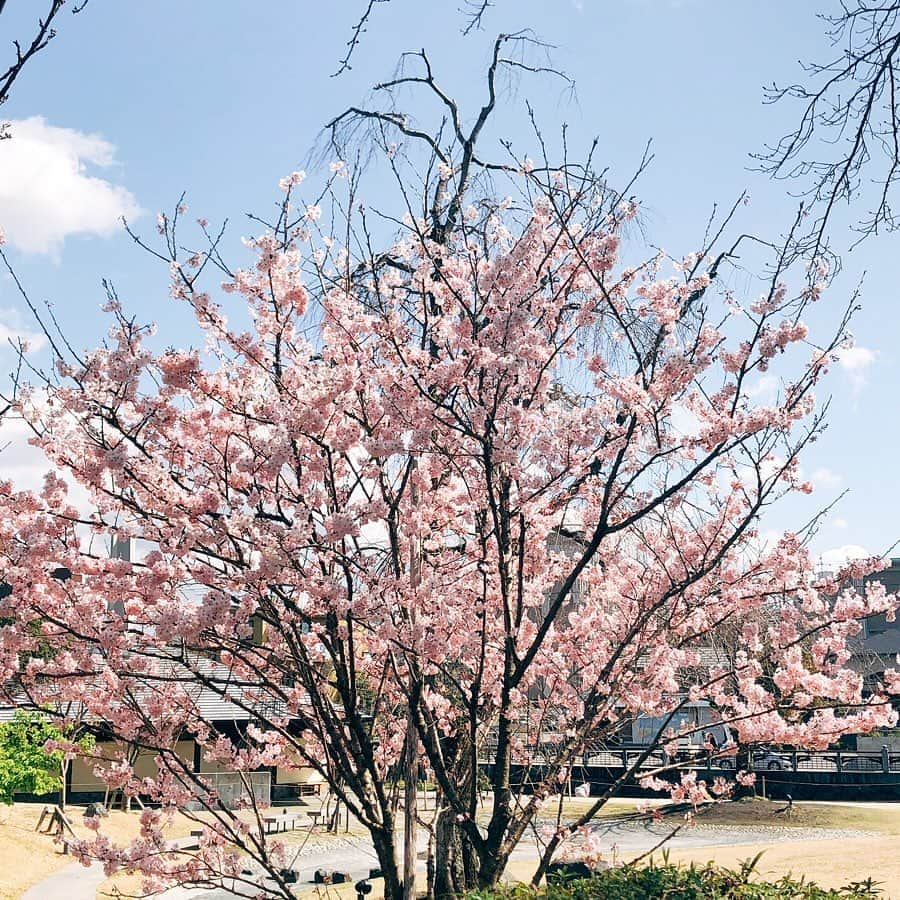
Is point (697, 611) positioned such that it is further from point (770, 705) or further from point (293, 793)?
point (293, 793)

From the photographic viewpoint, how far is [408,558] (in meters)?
6.24

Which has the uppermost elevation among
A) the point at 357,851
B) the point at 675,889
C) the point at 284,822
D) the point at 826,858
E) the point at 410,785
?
the point at 410,785

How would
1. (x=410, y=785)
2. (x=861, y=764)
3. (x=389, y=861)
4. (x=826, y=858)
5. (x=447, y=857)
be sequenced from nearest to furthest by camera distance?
1. (x=389, y=861)
2. (x=410, y=785)
3. (x=447, y=857)
4. (x=826, y=858)
5. (x=861, y=764)

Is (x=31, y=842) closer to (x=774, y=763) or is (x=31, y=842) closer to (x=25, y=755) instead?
(x=25, y=755)

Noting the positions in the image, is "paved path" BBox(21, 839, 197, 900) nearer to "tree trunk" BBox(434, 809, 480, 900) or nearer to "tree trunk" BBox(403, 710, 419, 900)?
"tree trunk" BBox(434, 809, 480, 900)

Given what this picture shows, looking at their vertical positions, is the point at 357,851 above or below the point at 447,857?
below

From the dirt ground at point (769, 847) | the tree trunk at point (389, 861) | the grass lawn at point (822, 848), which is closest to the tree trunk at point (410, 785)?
the tree trunk at point (389, 861)

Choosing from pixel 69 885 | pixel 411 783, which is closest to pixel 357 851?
pixel 69 885

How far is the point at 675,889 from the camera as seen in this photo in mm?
5016

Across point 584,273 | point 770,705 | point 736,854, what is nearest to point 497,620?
point 770,705

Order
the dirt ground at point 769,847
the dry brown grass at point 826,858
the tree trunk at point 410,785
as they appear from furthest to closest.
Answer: the dirt ground at point 769,847 → the dry brown grass at point 826,858 → the tree trunk at point 410,785

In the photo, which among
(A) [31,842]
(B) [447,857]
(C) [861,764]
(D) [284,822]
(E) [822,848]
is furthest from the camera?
(C) [861,764]

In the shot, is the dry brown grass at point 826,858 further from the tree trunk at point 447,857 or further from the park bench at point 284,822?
the park bench at point 284,822

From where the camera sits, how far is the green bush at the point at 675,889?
4918 mm
